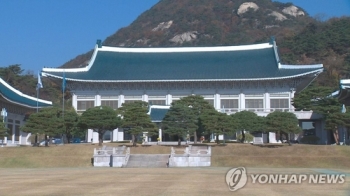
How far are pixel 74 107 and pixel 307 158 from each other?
31099 mm

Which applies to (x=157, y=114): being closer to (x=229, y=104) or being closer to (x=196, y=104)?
(x=196, y=104)

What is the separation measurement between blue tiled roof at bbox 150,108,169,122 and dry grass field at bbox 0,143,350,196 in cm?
1006

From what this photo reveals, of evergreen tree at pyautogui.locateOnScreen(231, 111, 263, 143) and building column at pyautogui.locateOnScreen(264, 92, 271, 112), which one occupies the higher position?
building column at pyautogui.locateOnScreen(264, 92, 271, 112)

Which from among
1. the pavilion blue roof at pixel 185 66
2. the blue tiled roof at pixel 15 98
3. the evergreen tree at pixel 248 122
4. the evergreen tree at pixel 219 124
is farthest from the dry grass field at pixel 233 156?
the pavilion blue roof at pixel 185 66

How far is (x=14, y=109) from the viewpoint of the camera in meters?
51.8

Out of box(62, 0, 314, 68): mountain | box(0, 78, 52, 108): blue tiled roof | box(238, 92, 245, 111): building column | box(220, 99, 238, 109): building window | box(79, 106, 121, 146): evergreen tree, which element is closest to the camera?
box(79, 106, 121, 146): evergreen tree

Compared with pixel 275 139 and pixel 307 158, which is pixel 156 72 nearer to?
pixel 275 139

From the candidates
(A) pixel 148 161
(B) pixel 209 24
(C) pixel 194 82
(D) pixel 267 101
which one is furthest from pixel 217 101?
(B) pixel 209 24

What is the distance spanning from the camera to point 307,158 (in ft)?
109

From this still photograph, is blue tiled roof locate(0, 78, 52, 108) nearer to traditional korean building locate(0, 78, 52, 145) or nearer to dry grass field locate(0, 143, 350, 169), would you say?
traditional korean building locate(0, 78, 52, 145)

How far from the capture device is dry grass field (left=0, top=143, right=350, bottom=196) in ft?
49.1

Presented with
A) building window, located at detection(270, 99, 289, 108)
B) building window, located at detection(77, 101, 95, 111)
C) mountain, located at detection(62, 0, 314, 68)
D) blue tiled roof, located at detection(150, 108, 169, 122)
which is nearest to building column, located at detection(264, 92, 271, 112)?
building window, located at detection(270, 99, 289, 108)

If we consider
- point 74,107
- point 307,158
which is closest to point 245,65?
point 74,107

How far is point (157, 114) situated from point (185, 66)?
9730mm
